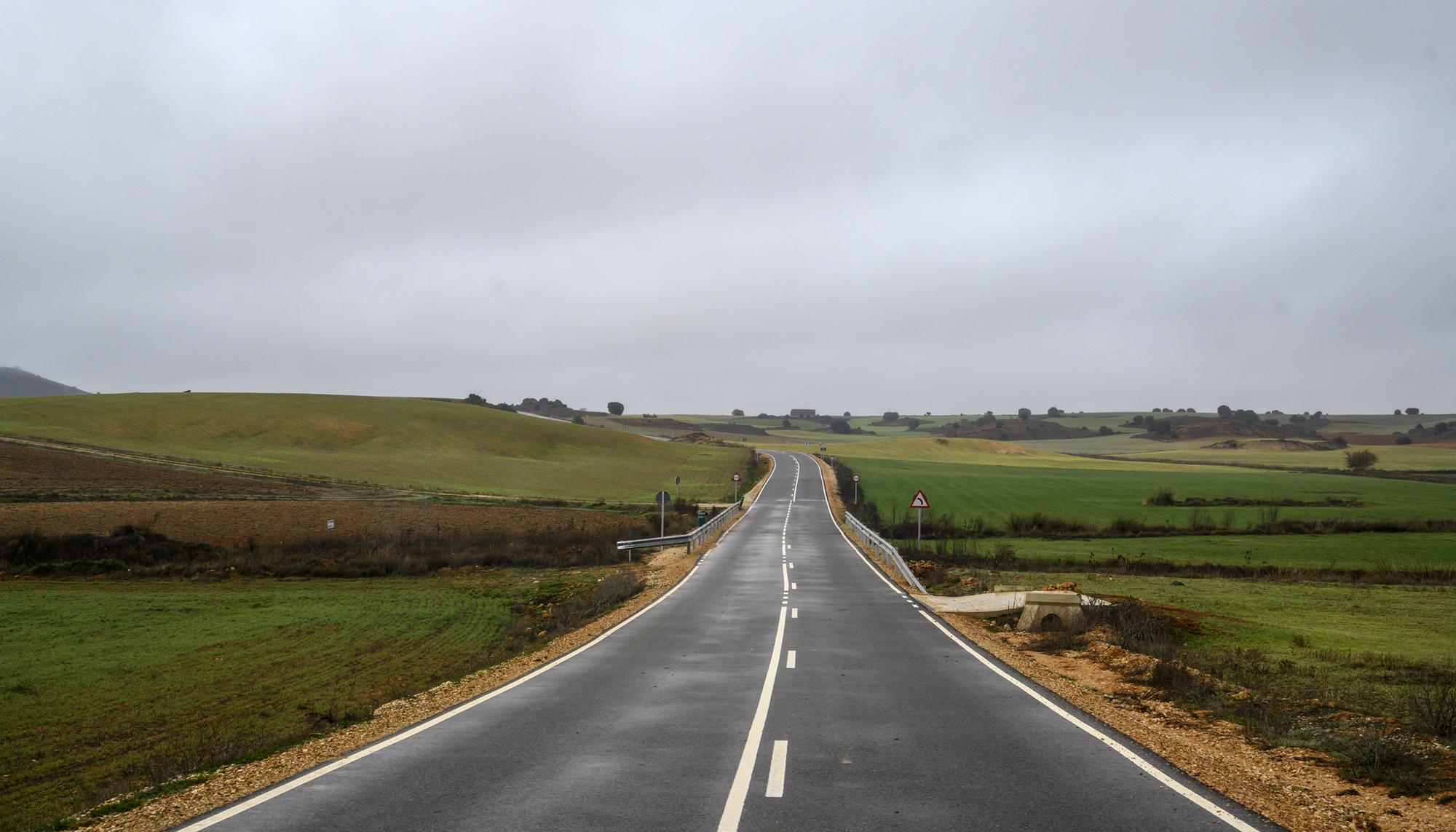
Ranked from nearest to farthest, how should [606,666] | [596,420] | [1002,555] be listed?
[606,666]
[1002,555]
[596,420]

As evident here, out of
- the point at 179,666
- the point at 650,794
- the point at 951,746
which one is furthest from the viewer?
the point at 179,666

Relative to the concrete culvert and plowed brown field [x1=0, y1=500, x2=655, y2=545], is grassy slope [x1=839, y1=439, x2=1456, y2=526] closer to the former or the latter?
plowed brown field [x1=0, y1=500, x2=655, y2=545]

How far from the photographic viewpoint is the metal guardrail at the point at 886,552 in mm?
30094

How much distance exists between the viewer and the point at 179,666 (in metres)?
20.4

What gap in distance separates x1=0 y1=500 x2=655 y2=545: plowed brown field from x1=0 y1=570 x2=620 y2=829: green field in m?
7.22

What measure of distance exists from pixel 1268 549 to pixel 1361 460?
74872 mm

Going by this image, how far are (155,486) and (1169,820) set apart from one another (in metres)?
58.0

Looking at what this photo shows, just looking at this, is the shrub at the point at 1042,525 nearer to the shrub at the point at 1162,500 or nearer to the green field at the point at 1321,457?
the shrub at the point at 1162,500

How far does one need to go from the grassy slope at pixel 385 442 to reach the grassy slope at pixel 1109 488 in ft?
58.4

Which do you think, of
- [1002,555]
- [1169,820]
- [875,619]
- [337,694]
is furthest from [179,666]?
[1002,555]

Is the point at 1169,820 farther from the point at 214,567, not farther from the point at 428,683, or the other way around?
the point at 214,567

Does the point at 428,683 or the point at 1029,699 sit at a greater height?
the point at 1029,699

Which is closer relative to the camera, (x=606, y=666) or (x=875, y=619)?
(x=606, y=666)

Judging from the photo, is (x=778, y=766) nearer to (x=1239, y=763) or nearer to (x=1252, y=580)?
(x=1239, y=763)
